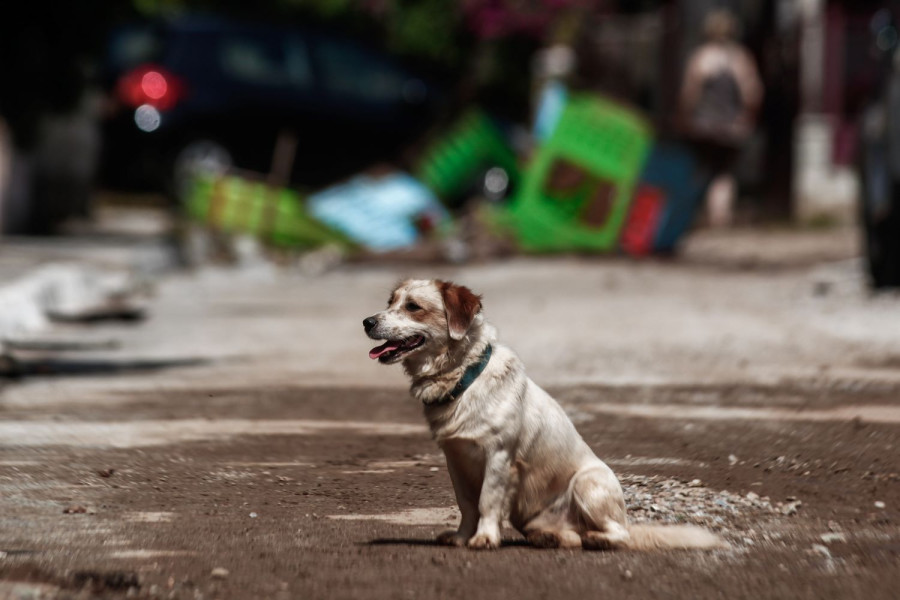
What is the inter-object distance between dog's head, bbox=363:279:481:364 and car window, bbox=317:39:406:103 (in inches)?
624

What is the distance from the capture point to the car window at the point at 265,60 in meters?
19.6

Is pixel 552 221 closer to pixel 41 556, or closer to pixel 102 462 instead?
pixel 102 462

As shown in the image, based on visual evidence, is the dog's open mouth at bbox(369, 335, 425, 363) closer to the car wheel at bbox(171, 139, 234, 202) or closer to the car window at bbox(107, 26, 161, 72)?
the car wheel at bbox(171, 139, 234, 202)

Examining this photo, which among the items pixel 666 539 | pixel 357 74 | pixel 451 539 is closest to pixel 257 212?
pixel 357 74

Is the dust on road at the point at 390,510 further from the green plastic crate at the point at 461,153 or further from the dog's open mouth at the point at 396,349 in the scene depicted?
the green plastic crate at the point at 461,153

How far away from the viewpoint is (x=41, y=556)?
441 centimetres

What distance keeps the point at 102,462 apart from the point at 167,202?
15.6 metres

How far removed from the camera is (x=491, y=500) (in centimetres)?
461

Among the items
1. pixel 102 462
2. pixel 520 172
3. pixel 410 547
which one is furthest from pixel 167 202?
pixel 410 547

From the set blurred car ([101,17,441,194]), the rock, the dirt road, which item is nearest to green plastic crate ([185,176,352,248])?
blurred car ([101,17,441,194])

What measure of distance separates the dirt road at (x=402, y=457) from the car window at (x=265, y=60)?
8404mm

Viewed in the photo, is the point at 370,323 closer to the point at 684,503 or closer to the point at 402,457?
the point at 684,503

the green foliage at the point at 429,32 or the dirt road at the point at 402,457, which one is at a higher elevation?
the green foliage at the point at 429,32

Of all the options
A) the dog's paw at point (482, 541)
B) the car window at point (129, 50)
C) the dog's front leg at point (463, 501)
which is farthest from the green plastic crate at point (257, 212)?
the dog's paw at point (482, 541)
